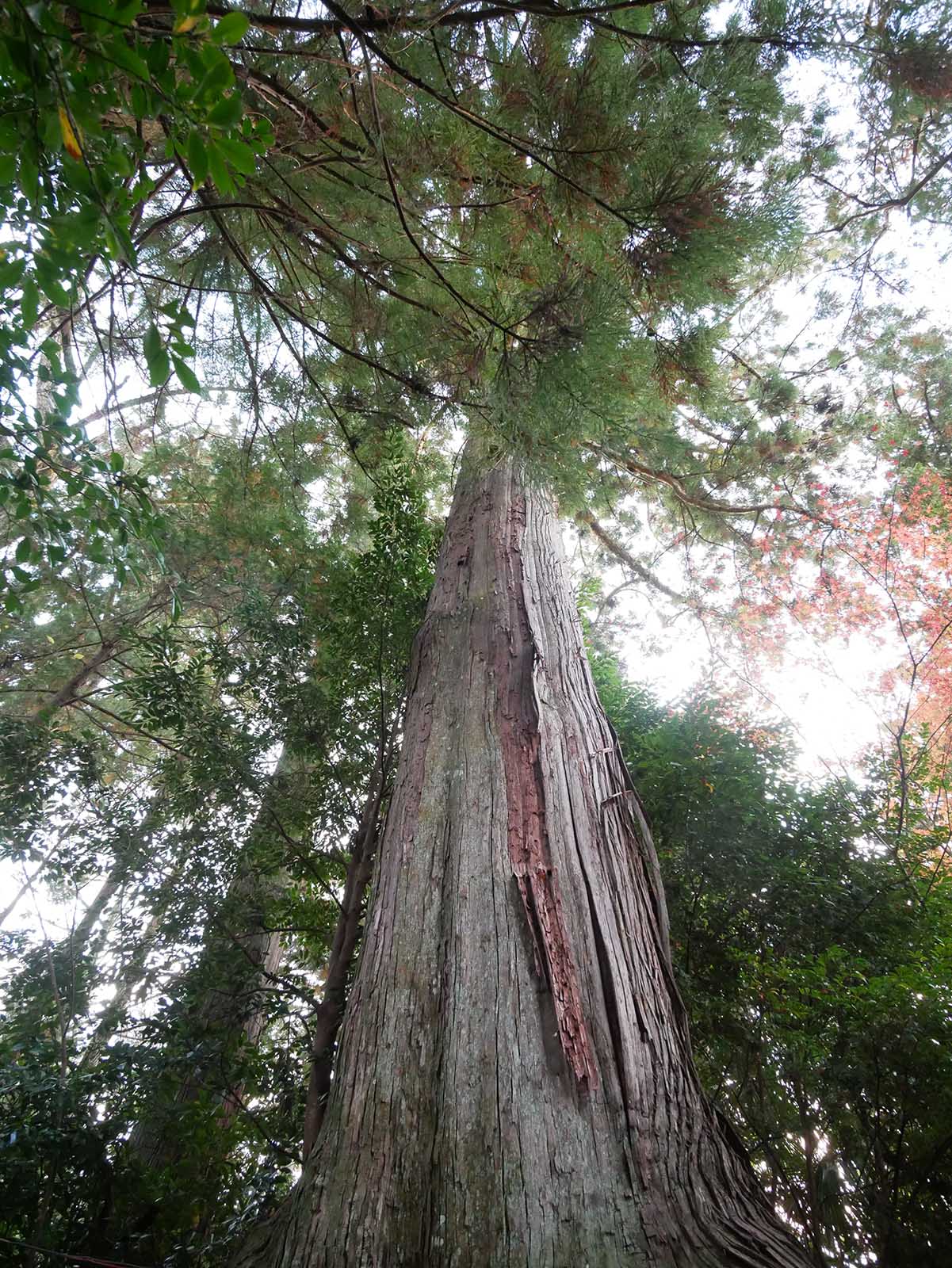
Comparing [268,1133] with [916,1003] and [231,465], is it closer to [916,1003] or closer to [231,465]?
[916,1003]

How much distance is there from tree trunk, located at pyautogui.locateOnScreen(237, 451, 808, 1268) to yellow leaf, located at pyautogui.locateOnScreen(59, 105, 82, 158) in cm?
171

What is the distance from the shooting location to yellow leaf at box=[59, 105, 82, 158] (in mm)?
829

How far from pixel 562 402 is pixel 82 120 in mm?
1609

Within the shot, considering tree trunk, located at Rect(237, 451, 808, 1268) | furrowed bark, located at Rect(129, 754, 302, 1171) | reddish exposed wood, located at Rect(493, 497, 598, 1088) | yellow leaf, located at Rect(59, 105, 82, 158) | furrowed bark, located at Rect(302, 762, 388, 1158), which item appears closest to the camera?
yellow leaf, located at Rect(59, 105, 82, 158)

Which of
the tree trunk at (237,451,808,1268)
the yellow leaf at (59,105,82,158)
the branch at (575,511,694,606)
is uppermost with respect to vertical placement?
the branch at (575,511,694,606)

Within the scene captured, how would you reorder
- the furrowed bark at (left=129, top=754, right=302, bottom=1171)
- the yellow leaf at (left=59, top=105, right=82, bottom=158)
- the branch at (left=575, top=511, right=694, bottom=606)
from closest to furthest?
1. the yellow leaf at (left=59, top=105, right=82, bottom=158)
2. the furrowed bark at (left=129, top=754, right=302, bottom=1171)
3. the branch at (left=575, top=511, right=694, bottom=606)

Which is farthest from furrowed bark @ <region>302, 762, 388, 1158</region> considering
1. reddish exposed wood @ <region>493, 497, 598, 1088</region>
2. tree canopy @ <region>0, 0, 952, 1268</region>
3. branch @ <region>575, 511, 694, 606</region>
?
branch @ <region>575, 511, 694, 606</region>

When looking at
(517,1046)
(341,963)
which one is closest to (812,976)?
(517,1046)

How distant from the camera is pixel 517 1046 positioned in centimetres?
134

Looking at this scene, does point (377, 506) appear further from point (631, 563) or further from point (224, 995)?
point (631, 563)

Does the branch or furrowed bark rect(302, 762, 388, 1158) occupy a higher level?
the branch

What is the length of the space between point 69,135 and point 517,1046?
1.84 meters

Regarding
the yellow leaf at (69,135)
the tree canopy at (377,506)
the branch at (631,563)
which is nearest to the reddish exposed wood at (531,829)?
the tree canopy at (377,506)

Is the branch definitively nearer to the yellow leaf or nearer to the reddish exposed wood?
the reddish exposed wood
